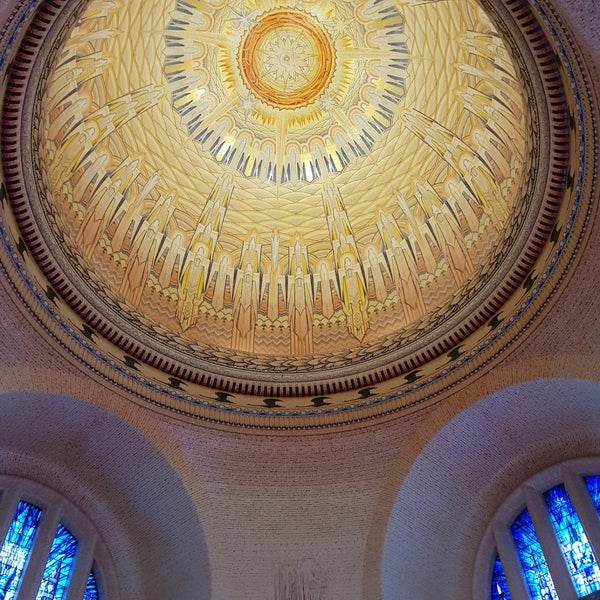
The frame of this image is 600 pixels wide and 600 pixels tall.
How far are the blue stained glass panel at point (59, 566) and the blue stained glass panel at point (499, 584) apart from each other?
6.34 metres

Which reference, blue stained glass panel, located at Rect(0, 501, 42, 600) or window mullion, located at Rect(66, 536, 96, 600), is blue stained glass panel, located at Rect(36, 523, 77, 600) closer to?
window mullion, located at Rect(66, 536, 96, 600)

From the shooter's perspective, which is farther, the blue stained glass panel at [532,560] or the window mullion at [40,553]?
the blue stained glass panel at [532,560]

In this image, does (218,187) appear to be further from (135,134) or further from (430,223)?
(430,223)

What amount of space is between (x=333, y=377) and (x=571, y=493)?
4063 mm

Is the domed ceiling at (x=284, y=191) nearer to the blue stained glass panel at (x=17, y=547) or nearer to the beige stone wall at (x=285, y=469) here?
the beige stone wall at (x=285, y=469)

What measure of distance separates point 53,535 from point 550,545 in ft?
23.9

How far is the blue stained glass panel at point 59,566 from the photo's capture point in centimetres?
1059

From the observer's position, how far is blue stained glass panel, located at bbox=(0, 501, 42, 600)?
1020 centimetres

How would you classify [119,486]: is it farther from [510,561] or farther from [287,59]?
[287,59]

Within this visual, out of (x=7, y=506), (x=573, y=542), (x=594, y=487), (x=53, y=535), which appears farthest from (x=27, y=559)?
(x=594, y=487)

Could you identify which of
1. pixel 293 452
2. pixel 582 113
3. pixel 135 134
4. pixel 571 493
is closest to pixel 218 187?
pixel 135 134

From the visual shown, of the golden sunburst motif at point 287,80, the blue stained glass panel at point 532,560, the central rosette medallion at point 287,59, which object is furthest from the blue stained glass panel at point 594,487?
the central rosette medallion at point 287,59

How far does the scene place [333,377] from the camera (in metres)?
12.3

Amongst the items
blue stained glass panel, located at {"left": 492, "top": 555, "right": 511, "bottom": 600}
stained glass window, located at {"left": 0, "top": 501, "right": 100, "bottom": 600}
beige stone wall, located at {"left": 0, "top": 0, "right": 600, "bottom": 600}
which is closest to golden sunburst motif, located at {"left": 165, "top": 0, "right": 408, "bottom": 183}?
beige stone wall, located at {"left": 0, "top": 0, "right": 600, "bottom": 600}
